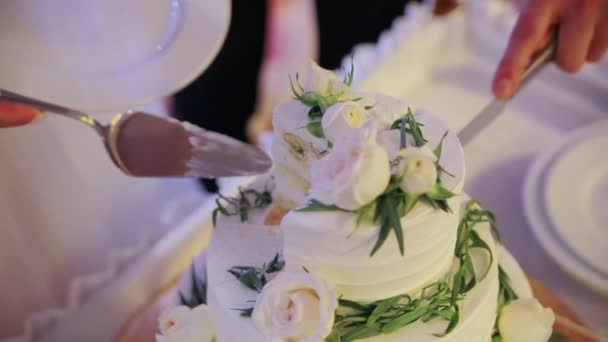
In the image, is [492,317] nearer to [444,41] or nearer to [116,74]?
[116,74]

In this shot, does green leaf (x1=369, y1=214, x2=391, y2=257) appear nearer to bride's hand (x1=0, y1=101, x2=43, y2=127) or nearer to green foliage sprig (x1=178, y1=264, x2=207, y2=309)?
green foliage sprig (x1=178, y1=264, x2=207, y2=309)

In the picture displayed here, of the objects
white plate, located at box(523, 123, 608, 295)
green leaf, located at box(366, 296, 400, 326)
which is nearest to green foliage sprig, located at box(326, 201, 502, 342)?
green leaf, located at box(366, 296, 400, 326)

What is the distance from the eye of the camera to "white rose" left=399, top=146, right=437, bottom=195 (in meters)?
0.52

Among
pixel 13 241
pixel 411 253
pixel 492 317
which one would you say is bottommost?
pixel 13 241

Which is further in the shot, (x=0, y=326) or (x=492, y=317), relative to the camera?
(x=0, y=326)

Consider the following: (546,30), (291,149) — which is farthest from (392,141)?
(546,30)

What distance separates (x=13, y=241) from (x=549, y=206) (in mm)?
908

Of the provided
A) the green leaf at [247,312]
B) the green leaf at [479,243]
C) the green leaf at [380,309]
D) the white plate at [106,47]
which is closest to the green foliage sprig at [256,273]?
the green leaf at [247,312]

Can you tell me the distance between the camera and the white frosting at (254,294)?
62cm

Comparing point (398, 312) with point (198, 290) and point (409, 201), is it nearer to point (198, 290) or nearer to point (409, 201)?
point (409, 201)

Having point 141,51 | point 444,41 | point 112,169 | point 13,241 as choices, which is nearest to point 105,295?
point 13,241

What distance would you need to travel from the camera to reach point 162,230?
4.33 ft

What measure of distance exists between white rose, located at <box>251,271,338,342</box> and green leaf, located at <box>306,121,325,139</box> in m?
0.13

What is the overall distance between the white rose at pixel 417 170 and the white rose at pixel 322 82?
5.1 inches
